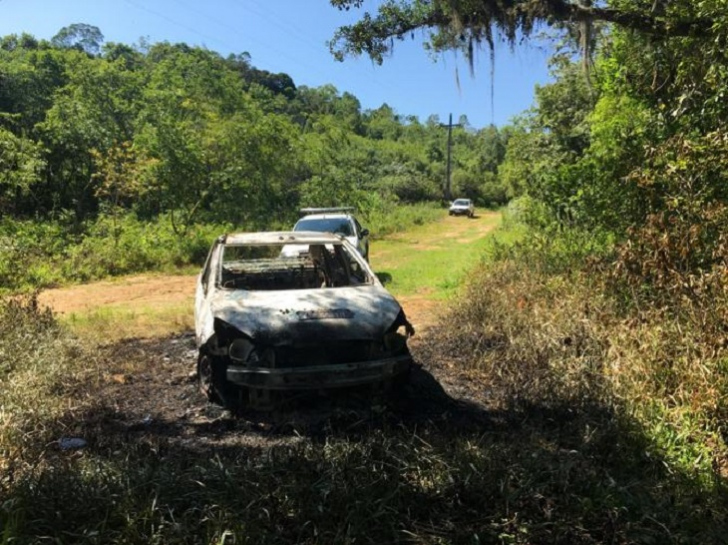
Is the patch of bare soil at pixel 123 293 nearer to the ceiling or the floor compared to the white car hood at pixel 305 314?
nearer to the floor

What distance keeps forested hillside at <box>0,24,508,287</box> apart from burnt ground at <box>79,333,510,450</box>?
8.18m

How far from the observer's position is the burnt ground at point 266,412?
423 cm

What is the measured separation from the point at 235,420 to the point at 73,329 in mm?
4593

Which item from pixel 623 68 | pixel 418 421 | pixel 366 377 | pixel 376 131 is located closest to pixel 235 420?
pixel 366 377

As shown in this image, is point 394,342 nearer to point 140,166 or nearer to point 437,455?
point 437,455

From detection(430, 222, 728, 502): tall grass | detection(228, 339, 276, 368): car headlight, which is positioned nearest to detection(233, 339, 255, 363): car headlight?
detection(228, 339, 276, 368): car headlight

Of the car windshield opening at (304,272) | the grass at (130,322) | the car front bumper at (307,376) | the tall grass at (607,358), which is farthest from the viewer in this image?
the grass at (130,322)

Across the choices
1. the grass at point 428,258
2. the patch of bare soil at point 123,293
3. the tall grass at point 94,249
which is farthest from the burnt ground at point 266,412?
the tall grass at point 94,249

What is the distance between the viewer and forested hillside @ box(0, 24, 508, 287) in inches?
619

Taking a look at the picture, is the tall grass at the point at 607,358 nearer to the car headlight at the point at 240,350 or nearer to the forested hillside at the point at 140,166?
the car headlight at the point at 240,350

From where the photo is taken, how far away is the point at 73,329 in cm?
780

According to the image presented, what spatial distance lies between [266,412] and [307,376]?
0.54 metres

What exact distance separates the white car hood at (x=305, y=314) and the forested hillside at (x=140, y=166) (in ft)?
29.8

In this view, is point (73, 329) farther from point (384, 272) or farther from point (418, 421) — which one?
point (384, 272)
